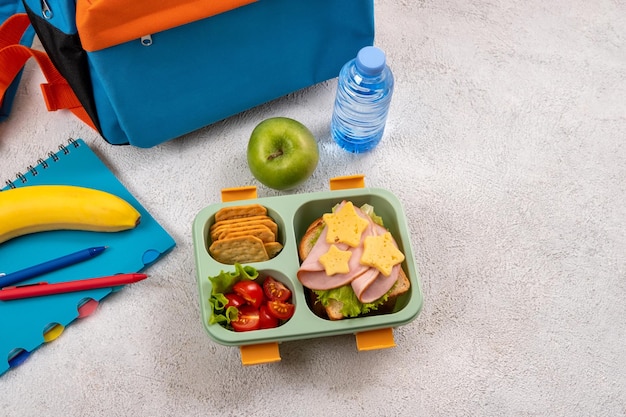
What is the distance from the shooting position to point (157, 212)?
954 mm

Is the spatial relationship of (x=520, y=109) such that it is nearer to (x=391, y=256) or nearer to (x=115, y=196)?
(x=391, y=256)

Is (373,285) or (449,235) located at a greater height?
(373,285)

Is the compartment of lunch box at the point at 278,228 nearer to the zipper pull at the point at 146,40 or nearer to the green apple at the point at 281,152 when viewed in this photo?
the green apple at the point at 281,152

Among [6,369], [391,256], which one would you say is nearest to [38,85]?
[6,369]

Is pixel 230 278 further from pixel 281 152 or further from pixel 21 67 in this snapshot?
pixel 21 67

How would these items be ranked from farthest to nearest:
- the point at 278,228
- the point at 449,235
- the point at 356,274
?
the point at 449,235 → the point at 278,228 → the point at 356,274

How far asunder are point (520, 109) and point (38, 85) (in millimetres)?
859

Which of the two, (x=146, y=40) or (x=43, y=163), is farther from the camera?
(x=43, y=163)

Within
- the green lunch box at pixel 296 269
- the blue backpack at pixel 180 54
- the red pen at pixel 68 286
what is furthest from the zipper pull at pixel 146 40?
the red pen at pixel 68 286

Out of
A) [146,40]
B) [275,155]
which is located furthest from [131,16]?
[275,155]

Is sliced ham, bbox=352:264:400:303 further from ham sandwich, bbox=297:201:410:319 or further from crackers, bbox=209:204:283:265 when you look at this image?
crackers, bbox=209:204:283:265

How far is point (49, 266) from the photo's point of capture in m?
0.88

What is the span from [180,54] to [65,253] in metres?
0.35

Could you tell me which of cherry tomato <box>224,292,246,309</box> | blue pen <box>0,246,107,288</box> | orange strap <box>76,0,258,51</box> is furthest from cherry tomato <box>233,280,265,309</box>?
orange strap <box>76,0,258,51</box>
